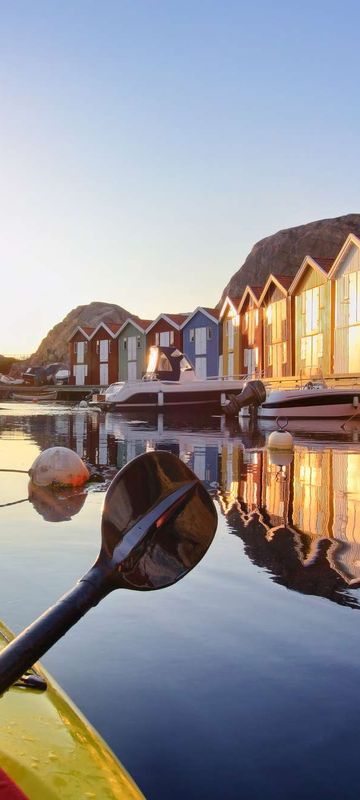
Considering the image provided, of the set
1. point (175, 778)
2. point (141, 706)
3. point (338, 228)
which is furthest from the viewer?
point (338, 228)

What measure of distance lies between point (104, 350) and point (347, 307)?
3668cm

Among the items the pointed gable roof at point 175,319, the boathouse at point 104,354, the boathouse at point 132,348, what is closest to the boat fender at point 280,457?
the pointed gable roof at point 175,319

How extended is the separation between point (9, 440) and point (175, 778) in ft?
54.4

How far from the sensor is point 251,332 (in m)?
50.1

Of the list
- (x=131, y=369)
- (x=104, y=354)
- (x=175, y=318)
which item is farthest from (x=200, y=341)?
(x=104, y=354)

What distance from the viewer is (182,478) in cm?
175

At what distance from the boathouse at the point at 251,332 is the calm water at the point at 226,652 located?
40.2 meters

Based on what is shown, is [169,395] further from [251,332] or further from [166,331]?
[166,331]

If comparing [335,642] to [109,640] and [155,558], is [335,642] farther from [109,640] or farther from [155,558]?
[155,558]

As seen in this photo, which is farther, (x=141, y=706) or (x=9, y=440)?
(x=9, y=440)

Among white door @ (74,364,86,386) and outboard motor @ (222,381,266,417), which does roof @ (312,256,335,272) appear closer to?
outboard motor @ (222,381,266,417)

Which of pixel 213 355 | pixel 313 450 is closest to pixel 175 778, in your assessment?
pixel 313 450

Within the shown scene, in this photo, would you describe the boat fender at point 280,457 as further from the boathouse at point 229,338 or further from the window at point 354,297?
the boathouse at point 229,338

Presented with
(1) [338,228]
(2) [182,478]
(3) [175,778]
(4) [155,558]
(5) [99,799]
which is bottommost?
(3) [175,778]
